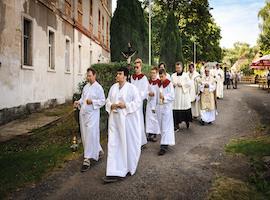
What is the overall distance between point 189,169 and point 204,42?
43668 mm

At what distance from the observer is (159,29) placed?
1751 inches

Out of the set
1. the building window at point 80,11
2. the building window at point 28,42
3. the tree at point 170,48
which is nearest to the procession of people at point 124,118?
the building window at point 28,42

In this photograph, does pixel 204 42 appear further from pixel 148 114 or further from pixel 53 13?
pixel 148 114

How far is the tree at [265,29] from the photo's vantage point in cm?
4662

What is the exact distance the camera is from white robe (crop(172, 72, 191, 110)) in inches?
443

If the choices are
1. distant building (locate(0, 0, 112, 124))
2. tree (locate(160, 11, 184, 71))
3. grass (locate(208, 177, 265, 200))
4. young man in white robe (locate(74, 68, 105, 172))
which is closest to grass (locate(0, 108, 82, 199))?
young man in white robe (locate(74, 68, 105, 172))

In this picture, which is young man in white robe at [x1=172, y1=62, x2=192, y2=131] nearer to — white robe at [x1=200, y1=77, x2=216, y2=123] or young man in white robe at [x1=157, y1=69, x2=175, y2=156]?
white robe at [x1=200, y1=77, x2=216, y2=123]

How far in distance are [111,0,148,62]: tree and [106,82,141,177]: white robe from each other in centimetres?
940

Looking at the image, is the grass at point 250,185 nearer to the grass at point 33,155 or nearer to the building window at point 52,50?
the grass at point 33,155

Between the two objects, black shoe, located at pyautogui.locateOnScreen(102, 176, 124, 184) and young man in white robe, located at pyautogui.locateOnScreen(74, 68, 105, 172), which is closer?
black shoe, located at pyautogui.locateOnScreen(102, 176, 124, 184)

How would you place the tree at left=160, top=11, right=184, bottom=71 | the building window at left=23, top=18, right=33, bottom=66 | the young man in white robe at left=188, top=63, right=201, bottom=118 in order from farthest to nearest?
the tree at left=160, top=11, right=184, bottom=71 < the building window at left=23, top=18, right=33, bottom=66 < the young man in white robe at left=188, top=63, right=201, bottom=118

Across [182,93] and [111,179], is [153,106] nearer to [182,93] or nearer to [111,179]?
[182,93]

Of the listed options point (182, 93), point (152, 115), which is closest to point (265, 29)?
point (182, 93)

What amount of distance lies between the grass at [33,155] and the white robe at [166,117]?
6.53 feet
